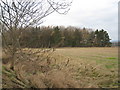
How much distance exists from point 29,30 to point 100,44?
44255 mm

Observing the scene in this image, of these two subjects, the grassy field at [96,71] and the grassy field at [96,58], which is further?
the grassy field at [96,58]

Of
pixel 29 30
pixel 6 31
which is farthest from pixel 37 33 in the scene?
pixel 6 31

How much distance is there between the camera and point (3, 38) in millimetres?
6227

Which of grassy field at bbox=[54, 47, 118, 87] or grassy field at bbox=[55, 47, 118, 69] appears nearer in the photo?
grassy field at bbox=[54, 47, 118, 87]

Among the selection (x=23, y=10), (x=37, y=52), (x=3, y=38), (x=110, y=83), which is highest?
(x=23, y=10)

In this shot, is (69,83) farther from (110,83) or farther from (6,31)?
(6,31)

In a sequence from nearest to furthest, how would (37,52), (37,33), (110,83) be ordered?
1. (110,83)
2. (37,52)
3. (37,33)

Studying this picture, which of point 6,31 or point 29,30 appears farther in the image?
point 29,30

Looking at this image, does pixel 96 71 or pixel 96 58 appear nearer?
pixel 96 71

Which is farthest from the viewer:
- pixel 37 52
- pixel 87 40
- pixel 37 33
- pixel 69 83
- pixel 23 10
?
pixel 87 40

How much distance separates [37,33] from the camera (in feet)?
22.7

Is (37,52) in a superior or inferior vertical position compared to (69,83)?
superior

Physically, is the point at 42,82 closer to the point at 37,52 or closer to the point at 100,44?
the point at 37,52

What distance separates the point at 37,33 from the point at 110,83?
3941mm
